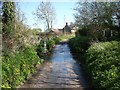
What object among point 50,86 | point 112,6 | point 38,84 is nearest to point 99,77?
point 50,86

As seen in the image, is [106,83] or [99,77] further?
[99,77]

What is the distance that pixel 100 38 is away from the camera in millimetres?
23078

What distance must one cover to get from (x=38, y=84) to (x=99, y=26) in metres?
12.2

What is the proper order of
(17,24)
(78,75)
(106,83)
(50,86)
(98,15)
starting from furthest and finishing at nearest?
(98,15), (17,24), (78,75), (50,86), (106,83)

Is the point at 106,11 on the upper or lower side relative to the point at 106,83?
upper

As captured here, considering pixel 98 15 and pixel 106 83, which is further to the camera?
pixel 98 15

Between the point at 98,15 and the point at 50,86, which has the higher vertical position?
the point at 98,15

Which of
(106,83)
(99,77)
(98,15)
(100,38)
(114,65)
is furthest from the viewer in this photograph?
(100,38)

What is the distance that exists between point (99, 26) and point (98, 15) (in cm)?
114

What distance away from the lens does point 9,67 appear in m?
9.39

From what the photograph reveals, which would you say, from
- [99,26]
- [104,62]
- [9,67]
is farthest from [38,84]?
[99,26]

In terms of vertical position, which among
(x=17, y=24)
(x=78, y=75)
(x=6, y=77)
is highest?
(x=17, y=24)

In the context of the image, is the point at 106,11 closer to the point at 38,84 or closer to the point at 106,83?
the point at 38,84

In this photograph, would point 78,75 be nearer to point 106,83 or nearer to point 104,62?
point 104,62
